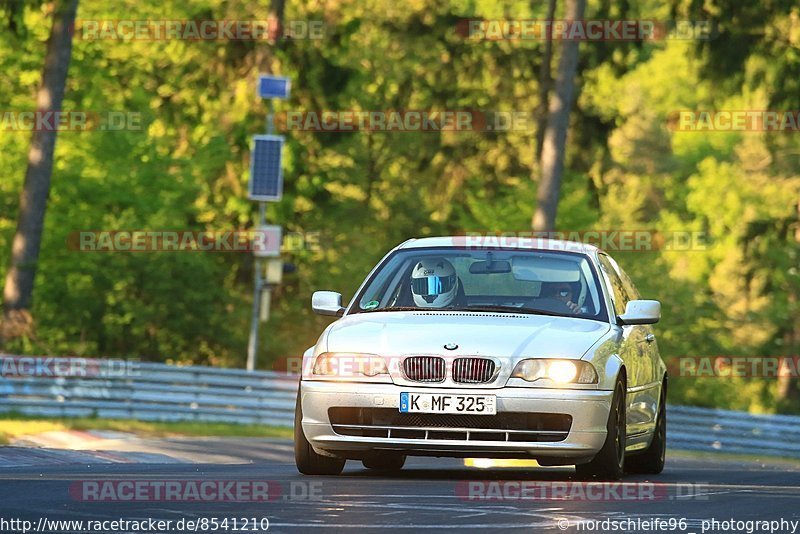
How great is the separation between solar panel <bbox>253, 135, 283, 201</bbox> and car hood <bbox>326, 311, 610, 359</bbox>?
2458cm

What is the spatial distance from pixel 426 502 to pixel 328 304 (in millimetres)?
3108

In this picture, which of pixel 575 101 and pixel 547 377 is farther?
pixel 575 101

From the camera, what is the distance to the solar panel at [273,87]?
119ft

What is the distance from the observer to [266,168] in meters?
37.3

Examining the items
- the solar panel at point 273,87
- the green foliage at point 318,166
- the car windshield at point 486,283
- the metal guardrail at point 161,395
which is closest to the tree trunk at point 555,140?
the green foliage at point 318,166

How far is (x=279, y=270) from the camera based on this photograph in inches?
1401

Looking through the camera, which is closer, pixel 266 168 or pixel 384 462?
pixel 384 462

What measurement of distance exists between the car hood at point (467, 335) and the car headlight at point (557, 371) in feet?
0.15

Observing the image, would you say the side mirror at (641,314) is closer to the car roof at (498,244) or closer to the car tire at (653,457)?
the car roof at (498,244)

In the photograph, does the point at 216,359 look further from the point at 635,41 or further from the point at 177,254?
the point at 635,41

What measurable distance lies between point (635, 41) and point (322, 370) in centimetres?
2858

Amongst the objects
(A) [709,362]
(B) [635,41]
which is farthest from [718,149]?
(B) [635,41]

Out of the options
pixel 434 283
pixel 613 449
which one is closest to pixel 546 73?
pixel 434 283

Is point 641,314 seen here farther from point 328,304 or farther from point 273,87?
point 273,87
